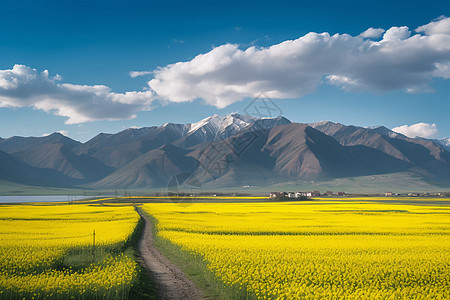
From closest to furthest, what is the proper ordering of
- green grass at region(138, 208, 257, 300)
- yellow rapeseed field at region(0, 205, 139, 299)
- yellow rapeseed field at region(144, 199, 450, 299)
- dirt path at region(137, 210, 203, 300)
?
yellow rapeseed field at region(144, 199, 450, 299)
yellow rapeseed field at region(0, 205, 139, 299)
green grass at region(138, 208, 257, 300)
dirt path at region(137, 210, 203, 300)

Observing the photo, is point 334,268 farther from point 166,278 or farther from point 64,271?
point 64,271

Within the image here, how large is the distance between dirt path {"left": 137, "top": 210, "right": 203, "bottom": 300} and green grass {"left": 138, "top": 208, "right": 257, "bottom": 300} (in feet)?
1.47

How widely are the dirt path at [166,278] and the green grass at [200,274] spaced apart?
0.45 m

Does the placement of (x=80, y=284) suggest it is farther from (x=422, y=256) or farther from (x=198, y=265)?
(x=422, y=256)

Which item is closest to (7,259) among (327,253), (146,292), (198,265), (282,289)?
(146,292)

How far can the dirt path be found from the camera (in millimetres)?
19062

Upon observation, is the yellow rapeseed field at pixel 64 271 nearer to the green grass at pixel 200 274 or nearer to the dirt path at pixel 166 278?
the dirt path at pixel 166 278

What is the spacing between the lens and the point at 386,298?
14266 mm

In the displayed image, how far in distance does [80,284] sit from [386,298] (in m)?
13.1

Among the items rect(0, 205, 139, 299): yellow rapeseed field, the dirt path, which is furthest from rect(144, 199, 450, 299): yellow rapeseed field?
rect(0, 205, 139, 299): yellow rapeseed field

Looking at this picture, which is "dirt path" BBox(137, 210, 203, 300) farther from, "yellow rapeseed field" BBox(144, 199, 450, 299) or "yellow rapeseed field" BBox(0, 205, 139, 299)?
"yellow rapeseed field" BBox(0, 205, 139, 299)

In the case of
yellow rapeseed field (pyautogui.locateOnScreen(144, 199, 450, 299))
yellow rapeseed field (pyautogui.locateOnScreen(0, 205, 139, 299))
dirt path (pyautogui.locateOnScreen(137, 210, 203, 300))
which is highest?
yellow rapeseed field (pyautogui.locateOnScreen(0, 205, 139, 299))

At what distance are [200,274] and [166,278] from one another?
2.19 m

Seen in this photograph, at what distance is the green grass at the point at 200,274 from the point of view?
1727cm
